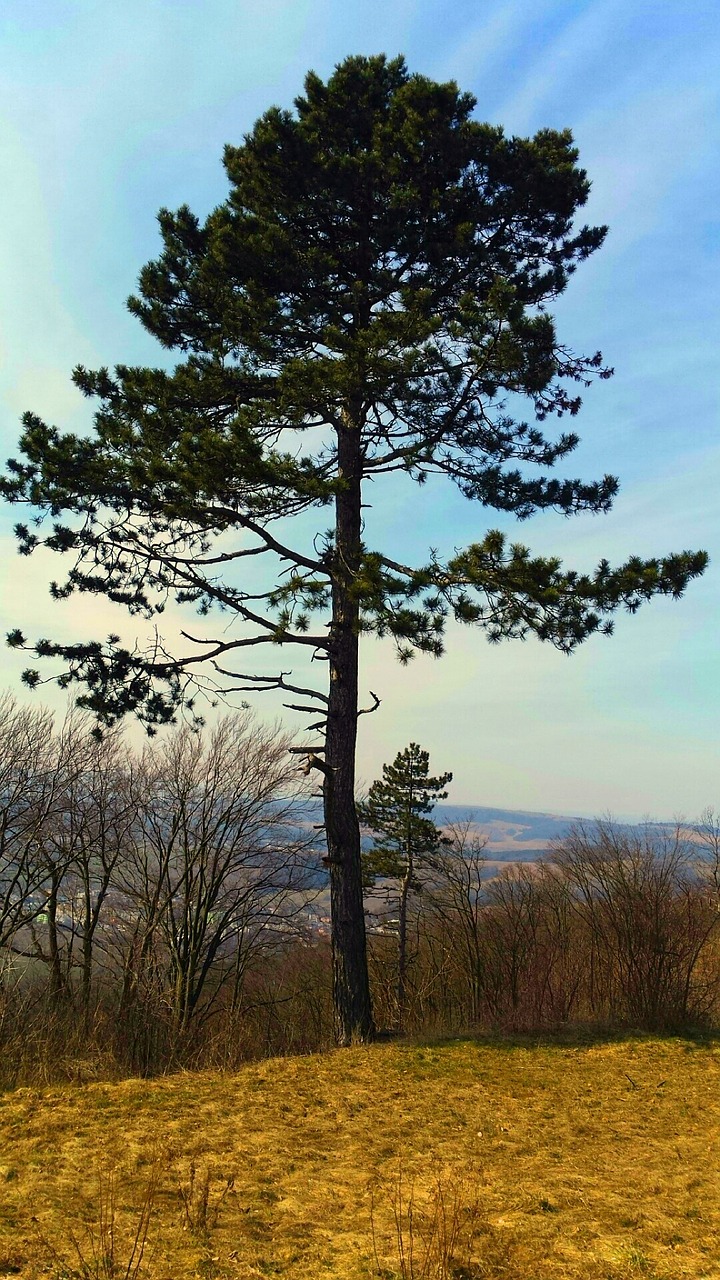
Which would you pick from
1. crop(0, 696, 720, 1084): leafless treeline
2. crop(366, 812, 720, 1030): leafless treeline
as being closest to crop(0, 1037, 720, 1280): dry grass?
crop(366, 812, 720, 1030): leafless treeline

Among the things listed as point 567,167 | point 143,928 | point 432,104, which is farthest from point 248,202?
point 143,928

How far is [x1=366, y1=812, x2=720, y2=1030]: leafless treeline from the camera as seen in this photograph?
934 centimetres

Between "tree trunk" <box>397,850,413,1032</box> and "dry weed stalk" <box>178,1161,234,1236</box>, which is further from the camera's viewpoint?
"tree trunk" <box>397,850,413,1032</box>

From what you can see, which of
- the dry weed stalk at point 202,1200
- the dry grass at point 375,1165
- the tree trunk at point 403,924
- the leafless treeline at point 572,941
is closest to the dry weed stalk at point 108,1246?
the dry grass at point 375,1165

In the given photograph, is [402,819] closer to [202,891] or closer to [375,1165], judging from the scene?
[202,891]

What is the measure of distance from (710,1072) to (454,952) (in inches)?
552

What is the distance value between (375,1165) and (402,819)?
22.2 metres

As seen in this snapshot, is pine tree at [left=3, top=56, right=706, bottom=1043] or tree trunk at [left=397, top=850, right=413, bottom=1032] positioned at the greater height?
pine tree at [left=3, top=56, right=706, bottom=1043]

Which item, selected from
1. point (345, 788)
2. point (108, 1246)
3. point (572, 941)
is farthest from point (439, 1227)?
point (572, 941)

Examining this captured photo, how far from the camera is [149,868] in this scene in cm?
1839

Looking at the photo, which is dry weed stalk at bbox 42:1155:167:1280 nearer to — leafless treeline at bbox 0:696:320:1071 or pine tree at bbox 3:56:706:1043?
pine tree at bbox 3:56:706:1043

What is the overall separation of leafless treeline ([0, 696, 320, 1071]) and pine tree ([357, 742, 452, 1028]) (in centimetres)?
724

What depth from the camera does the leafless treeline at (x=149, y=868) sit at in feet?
53.7

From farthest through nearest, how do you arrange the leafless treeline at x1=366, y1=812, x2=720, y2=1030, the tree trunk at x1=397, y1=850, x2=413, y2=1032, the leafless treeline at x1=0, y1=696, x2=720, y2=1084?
the tree trunk at x1=397, y1=850, x2=413, y2=1032
the leafless treeline at x1=0, y1=696, x2=720, y2=1084
the leafless treeline at x1=366, y1=812, x2=720, y2=1030
